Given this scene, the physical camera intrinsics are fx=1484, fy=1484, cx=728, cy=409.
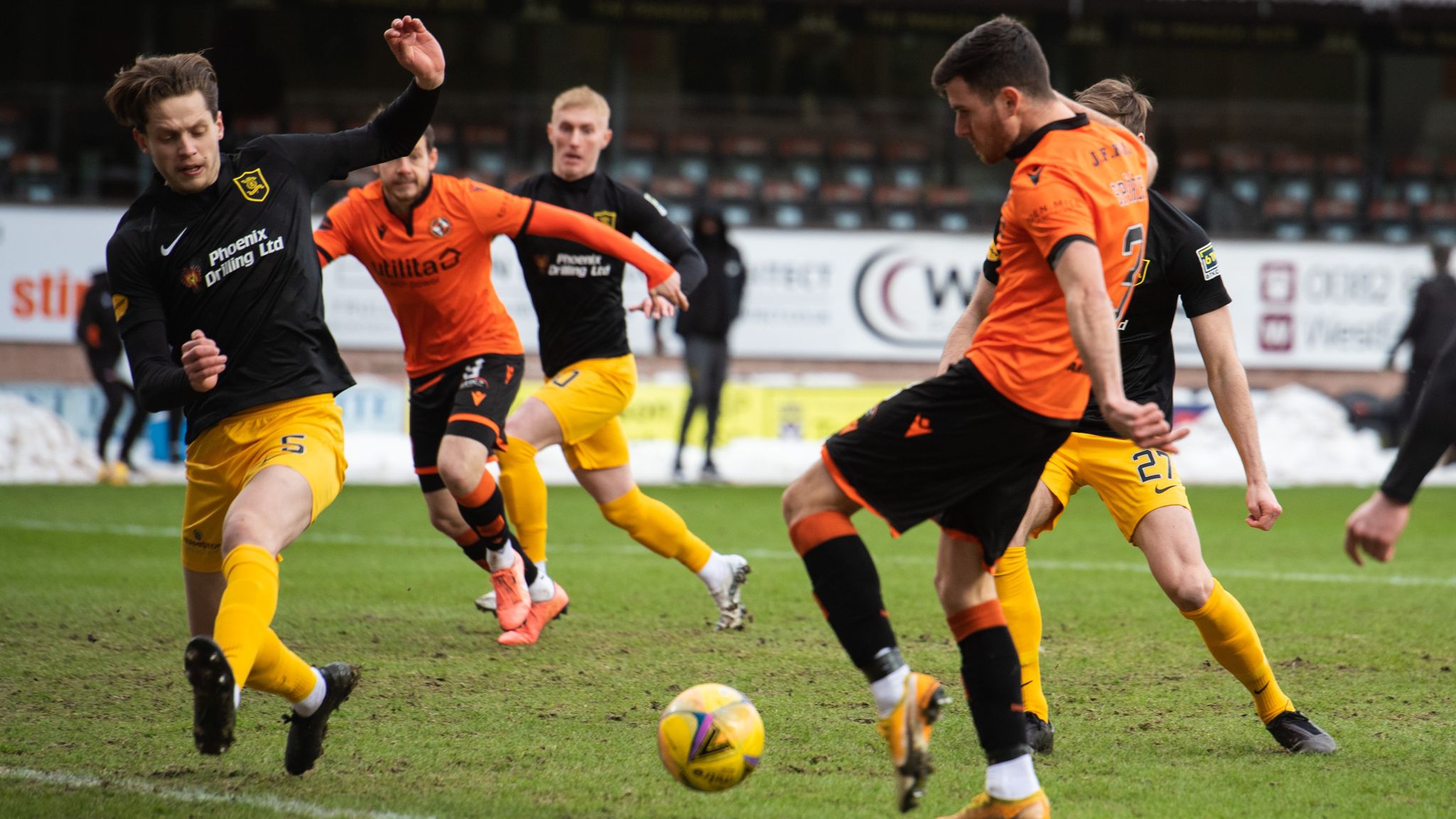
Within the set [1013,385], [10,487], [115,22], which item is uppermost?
[1013,385]

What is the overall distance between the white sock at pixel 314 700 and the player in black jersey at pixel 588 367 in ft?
8.65

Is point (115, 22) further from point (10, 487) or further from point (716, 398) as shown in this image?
point (716, 398)

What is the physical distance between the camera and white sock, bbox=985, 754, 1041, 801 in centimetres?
358

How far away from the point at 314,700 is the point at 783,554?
18.9ft

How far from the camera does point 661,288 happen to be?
5898mm

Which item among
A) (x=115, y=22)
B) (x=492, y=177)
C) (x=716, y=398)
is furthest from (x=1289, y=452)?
(x=115, y=22)

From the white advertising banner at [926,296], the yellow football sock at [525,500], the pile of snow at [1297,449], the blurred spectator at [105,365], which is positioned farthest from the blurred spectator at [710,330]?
the yellow football sock at [525,500]

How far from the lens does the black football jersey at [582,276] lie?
7066 millimetres

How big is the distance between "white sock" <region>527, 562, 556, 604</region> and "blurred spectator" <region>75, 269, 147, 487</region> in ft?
30.1

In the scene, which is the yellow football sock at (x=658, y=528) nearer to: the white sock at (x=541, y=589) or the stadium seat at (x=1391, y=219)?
the white sock at (x=541, y=589)

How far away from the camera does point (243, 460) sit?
424 centimetres

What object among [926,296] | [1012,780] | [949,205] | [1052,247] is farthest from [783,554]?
[949,205]

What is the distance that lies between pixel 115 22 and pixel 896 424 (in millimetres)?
21871

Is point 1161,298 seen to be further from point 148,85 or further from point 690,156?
point 690,156
